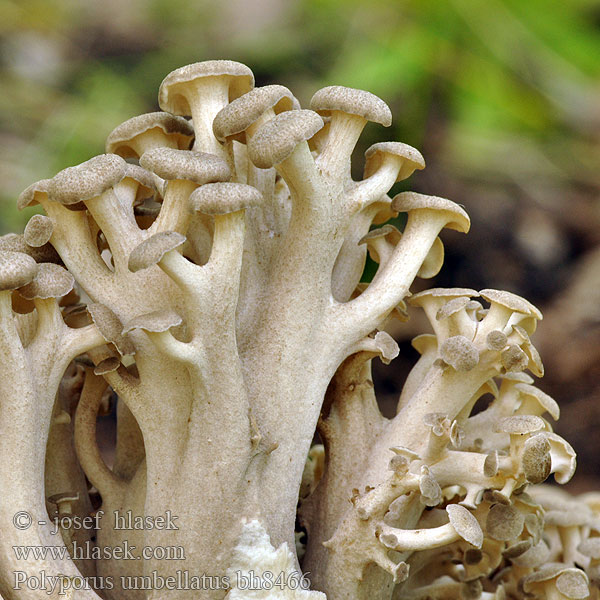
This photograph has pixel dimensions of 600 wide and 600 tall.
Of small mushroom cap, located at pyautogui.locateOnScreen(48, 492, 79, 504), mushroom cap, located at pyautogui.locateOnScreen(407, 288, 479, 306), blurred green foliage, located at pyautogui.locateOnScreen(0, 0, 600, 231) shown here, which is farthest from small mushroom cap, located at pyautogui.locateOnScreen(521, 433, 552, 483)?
blurred green foliage, located at pyautogui.locateOnScreen(0, 0, 600, 231)

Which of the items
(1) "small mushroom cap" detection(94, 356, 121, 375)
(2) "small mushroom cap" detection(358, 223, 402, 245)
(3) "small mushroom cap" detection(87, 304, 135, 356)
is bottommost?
(1) "small mushroom cap" detection(94, 356, 121, 375)

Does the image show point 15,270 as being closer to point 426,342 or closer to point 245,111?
point 245,111

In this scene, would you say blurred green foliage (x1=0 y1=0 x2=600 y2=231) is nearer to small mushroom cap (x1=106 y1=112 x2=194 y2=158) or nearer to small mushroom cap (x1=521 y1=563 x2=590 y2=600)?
small mushroom cap (x1=106 y1=112 x2=194 y2=158)

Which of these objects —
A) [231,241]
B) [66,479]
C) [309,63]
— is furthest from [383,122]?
[309,63]

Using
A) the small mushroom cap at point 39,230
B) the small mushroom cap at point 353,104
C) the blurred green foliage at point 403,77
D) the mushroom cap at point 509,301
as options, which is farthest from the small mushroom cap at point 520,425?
the blurred green foliage at point 403,77

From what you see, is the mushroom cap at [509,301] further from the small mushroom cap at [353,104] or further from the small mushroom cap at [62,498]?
the small mushroom cap at [62,498]

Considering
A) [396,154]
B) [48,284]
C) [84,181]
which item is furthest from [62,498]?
[396,154]

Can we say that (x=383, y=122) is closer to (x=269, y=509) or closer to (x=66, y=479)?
(x=269, y=509)
